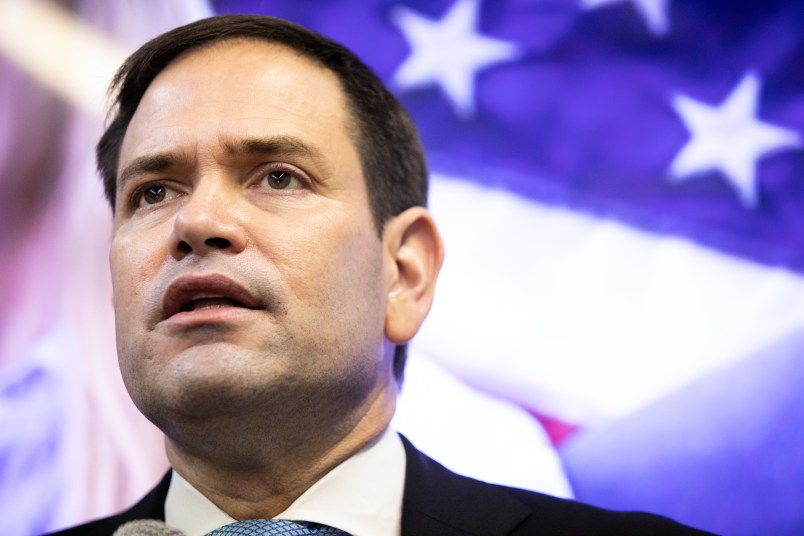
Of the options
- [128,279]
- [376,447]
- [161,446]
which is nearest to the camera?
[128,279]

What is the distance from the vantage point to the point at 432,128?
286 cm

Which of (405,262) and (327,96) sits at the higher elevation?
(327,96)

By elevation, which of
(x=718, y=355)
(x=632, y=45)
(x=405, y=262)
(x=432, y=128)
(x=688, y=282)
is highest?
(x=632, y=45)

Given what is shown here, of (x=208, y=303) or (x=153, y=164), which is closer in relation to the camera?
(x=208, y=303)

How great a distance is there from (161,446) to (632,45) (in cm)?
184

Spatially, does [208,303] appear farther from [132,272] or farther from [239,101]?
[239,101]

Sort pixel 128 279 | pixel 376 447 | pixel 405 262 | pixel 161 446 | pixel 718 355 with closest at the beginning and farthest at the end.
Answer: pixel 128 279, pixel 376 447, pixel 405 262, pixel 718 355, pixel 161 446

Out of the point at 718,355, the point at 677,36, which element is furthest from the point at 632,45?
the point at 718,355

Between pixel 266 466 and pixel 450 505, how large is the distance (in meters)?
0.39

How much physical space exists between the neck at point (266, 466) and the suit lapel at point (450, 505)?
161mm

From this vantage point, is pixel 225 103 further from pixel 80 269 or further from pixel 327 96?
pixel 80 269

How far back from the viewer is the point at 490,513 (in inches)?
78.0

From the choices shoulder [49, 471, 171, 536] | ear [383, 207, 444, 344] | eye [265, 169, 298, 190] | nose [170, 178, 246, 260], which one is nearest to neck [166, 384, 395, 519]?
shoulder [49, 471, 171, 536]

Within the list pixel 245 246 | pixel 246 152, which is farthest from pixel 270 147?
pixel 245 246
